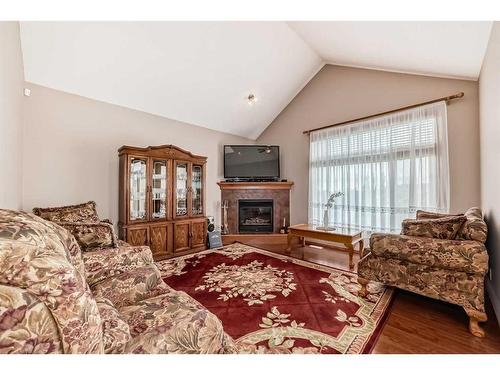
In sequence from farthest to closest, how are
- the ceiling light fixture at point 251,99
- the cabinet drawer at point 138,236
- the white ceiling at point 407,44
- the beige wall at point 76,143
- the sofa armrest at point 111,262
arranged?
1. the ceiling light fixture at point 251,99
2. the cabinet drawer at point 138,236
3. the beige wall at point 76,143
4. the white ceiling at point 407,44
5. the sofa armrest at point 111,262

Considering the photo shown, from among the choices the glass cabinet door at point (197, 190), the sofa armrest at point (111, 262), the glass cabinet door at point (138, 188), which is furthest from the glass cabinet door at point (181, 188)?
the sofa armrest at point (111, 262)

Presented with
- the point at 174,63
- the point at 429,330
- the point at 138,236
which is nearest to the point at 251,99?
the point at 174,63

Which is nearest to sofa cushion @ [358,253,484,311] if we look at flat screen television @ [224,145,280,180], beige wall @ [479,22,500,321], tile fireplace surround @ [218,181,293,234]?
beige wall @ [479,22,500,321]

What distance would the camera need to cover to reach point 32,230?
28.4 inches

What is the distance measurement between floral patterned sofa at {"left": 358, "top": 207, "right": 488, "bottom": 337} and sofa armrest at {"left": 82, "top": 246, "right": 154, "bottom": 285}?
1951mm

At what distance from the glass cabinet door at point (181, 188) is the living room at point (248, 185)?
1.5 inches

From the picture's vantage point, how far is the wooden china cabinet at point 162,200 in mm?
3160

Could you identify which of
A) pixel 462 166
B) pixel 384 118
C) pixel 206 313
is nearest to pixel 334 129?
pixel 384 118

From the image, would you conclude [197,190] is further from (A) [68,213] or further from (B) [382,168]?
(B) [382,168]

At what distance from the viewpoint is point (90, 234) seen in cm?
178

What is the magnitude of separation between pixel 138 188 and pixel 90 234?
1.62 metres

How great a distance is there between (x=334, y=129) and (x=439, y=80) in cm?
151

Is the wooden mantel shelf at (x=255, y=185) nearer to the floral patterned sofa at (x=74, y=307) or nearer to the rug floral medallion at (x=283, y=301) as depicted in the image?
the rug floral medallion at (x=283, y=301)

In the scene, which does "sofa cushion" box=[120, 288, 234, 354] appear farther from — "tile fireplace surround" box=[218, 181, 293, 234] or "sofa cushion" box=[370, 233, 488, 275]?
"tile fireplace surround" box=[218, 181, 293, 234]
